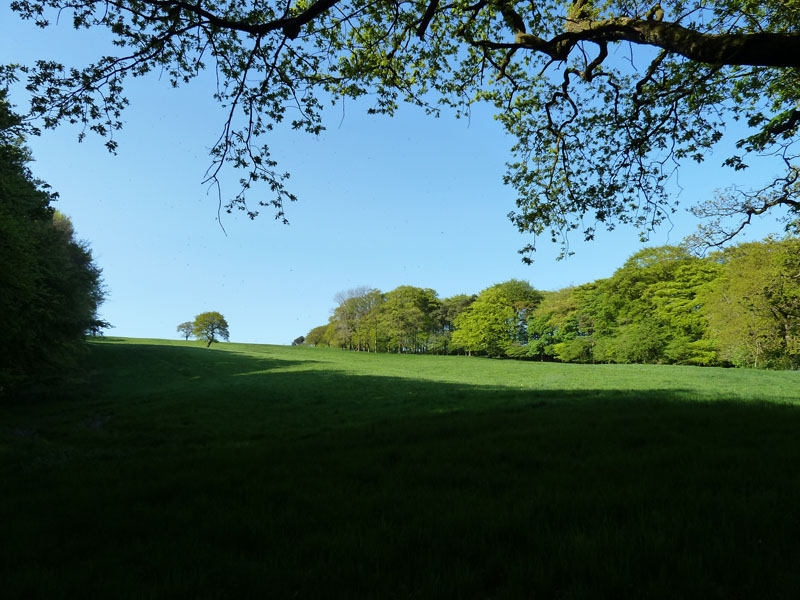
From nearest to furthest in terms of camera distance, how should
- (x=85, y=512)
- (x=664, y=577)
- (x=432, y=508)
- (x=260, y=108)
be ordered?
(x=664, y=577)
(x=432, y=508)
(x=85, y=512)
(x=260, y=108)

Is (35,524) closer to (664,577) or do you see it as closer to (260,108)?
(664,577)

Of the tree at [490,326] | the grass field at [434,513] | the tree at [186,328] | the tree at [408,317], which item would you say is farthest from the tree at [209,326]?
the grass field at [434,513]

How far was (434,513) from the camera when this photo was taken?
14.2 ft

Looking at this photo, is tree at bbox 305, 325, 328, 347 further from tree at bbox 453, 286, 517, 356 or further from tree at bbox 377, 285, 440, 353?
tree at bbox 453, 286, 517, 356

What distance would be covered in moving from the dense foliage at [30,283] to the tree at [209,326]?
52594 millimetres

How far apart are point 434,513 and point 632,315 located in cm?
6191

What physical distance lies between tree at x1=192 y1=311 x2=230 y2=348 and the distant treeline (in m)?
24.8

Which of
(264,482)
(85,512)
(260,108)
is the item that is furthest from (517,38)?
(85,512)

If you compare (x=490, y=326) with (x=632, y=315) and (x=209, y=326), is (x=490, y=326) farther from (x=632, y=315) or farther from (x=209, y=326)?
(x=209, y=326)

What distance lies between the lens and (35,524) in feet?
15.0

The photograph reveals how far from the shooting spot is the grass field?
3111 mm

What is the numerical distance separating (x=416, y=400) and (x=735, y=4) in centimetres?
1652

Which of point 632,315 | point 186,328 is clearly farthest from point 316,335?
point 632,315

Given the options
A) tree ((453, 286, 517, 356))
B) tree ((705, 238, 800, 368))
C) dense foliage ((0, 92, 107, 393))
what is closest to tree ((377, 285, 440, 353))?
tree ((453, 286, 517, 356))
